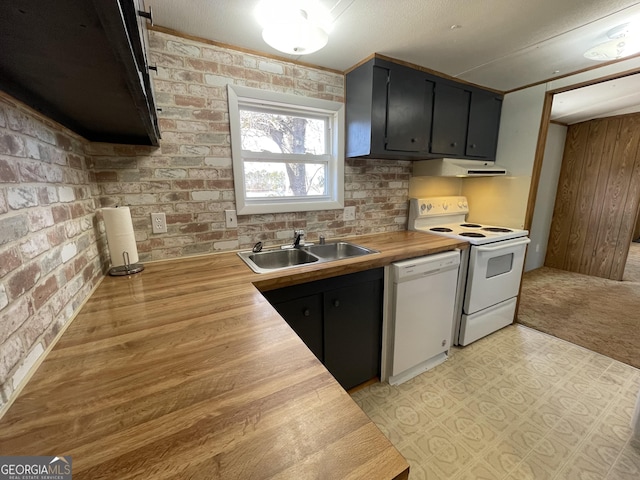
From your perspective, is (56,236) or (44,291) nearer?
(44,291)

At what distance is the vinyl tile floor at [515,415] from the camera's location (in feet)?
4.18

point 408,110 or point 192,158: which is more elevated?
point 408,110

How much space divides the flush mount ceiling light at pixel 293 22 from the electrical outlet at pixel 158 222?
45.0 inches

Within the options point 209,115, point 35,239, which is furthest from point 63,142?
point 209,115

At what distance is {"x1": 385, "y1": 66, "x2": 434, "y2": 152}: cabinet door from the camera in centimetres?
186

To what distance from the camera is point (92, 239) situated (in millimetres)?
A: 1229

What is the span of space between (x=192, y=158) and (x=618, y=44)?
2614 mm

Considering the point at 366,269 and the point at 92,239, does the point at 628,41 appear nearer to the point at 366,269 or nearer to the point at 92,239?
the point at 366,269

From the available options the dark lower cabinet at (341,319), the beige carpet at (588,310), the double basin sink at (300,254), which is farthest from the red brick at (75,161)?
the beige carpet at (588,310)

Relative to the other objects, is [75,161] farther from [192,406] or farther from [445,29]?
[445,29]

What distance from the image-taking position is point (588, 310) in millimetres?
2762

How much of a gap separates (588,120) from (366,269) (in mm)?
4401

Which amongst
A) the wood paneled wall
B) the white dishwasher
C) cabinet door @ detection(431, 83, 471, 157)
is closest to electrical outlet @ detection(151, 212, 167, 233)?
the white dishwasher

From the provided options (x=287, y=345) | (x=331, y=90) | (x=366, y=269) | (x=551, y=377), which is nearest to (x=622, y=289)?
(x=551, y=377)
